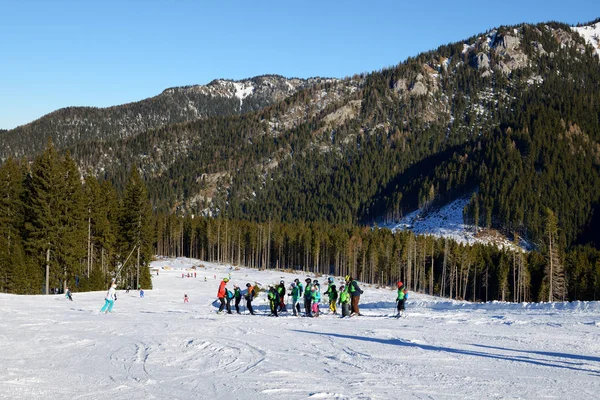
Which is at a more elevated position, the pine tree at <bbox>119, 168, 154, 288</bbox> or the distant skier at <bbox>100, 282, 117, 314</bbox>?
the pine tree at <bbox>119, 168, 154, 288</bbox>

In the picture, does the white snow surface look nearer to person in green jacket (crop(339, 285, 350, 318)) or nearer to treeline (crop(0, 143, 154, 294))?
person in green jacket (crop(339, 285, 350, 318))

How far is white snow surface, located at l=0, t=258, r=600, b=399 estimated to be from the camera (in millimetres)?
9070

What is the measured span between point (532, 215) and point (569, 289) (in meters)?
66.5

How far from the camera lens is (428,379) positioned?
32.4 feet

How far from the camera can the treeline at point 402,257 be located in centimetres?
7956

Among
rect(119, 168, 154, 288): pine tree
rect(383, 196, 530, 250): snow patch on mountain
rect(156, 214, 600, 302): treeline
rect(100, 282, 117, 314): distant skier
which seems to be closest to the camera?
rect(100, 282, 117, 314): distant skier

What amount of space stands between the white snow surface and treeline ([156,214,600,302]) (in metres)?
43.6

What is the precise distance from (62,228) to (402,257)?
73137 mm

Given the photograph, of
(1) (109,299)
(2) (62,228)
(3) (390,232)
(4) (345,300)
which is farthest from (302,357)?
(3) (390,232)

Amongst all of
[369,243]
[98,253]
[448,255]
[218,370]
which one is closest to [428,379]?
[218,370]

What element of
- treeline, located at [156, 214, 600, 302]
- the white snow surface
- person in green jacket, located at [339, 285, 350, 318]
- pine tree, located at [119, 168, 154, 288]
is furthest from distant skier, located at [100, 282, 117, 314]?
treeline, located at [156, 214, 600, 302]

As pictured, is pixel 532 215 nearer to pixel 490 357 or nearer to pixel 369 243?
pixel 369 243

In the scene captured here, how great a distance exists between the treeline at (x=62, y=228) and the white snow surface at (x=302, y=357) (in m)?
21.3

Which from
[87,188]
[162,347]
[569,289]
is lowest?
[569,289]
